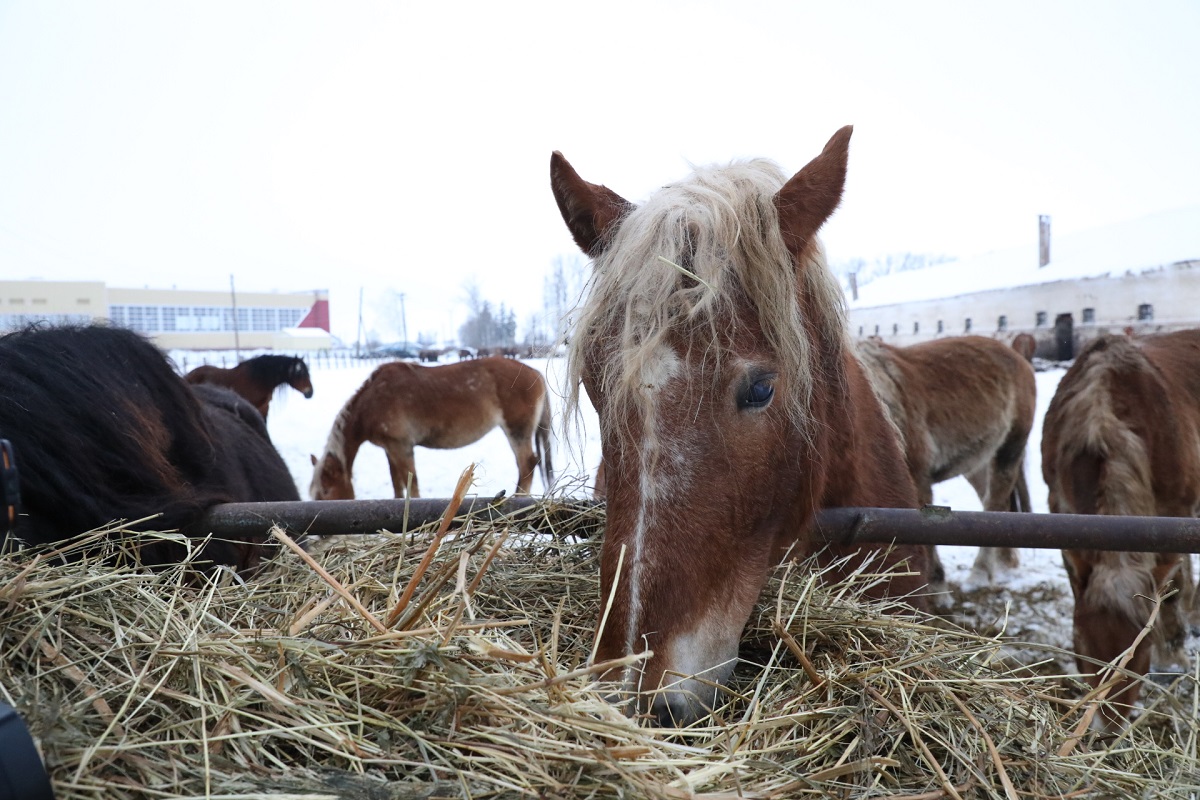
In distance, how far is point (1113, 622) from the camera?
2754 mm

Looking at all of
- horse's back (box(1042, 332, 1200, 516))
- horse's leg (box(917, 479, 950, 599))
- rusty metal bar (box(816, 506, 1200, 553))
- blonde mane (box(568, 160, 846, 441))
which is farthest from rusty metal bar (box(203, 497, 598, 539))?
horse's leg (box(917, 479, 950, 599))

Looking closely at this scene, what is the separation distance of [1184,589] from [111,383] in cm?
571

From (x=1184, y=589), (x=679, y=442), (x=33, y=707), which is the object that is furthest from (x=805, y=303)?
(x=1184, y=589)

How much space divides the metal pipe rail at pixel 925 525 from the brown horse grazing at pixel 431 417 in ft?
22.6

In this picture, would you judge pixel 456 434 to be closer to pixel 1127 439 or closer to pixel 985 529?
pixel 1127 439

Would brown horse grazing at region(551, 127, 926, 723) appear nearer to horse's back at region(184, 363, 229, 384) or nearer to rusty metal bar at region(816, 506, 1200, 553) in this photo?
rusty metal bar at region(816, 506, 1200, 553)

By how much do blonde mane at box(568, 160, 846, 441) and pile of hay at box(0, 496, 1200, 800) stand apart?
22.4 inches

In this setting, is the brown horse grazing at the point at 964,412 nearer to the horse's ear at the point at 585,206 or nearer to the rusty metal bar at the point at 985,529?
the rusty metal bar at the point at 985,529

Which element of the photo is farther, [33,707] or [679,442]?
[679,442]

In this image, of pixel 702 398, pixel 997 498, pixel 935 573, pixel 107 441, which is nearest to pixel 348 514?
pixel 107 441

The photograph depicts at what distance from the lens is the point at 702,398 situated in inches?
59.3

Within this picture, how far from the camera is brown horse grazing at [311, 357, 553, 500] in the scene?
931 cm

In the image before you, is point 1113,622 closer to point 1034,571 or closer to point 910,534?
point 910,534

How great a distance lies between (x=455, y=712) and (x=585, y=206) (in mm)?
1425
